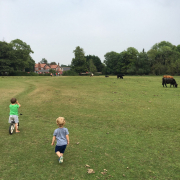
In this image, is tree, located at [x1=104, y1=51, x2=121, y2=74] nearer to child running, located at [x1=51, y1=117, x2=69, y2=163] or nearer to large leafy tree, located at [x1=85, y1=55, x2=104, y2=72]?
large leafy tree, located at [x1=85, y1=55, x2=104, y2=72]

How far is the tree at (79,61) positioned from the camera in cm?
9794

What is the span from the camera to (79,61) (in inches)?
3893

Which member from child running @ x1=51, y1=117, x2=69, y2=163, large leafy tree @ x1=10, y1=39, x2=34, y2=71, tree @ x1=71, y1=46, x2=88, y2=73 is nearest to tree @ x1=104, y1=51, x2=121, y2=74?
tree @ x1=71, y1=46, x2=88, y2=73

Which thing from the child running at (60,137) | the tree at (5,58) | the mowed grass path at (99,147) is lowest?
the mowed grass path at (99,147)

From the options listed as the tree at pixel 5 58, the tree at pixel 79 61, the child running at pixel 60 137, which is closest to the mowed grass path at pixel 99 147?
the child running at pixel 60 137

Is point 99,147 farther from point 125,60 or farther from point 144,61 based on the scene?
point 125,60

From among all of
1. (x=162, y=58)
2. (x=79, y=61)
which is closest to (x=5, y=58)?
(x=79, y=61)

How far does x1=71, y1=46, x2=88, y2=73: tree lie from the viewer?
321 feet

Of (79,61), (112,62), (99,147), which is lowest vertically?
(99,147)

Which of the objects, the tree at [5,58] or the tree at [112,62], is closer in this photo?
the tree at [5,58]

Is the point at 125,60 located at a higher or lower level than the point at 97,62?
lower

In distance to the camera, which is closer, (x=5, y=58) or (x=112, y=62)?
(x=5, y=58)

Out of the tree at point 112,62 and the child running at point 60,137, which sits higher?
the tree at point 112,62

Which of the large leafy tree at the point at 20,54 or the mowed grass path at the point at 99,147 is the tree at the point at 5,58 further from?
the mowed grass path at the point at 99,147
